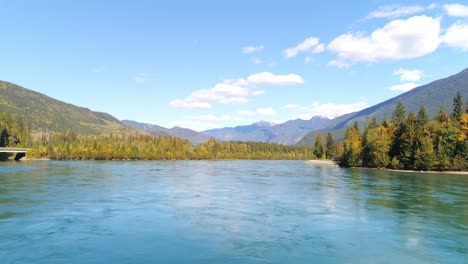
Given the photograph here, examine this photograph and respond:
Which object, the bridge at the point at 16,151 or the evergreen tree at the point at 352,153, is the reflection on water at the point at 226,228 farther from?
the bridge at the point at 16,151

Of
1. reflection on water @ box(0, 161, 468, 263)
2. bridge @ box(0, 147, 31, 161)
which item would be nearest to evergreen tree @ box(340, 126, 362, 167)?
reflection on water @ box(0, 161, 468, 263)

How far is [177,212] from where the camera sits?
38.5 metres

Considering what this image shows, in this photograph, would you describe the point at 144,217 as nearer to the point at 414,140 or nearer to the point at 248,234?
the point at 248,234

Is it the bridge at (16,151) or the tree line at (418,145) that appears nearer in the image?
the tree line at (418,145)

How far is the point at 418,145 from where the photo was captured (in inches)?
4865

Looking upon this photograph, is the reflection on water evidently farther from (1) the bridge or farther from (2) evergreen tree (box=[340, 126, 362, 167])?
(1) the bridge

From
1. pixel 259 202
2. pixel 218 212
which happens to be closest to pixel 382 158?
pixel 259 202

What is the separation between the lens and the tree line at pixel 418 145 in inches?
4638

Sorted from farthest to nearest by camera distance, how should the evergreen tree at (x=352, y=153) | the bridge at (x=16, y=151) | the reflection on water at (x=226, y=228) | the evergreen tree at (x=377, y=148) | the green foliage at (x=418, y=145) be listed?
the bridge at (x=16, y=151) → the evergreen tree at (x=352, y=153) → the evergreen tree at (x=377, y=148) → the green foliage at (x=418, y=145) → the reflection on water at (x=226, y=228)

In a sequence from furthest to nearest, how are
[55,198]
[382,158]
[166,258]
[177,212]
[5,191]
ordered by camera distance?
[382,158], [5,191], [55,198], [177,212], [166,258]

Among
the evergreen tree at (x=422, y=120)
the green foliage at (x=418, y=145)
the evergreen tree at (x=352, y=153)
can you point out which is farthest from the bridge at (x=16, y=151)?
the evergreen tree at (x=422, y=120)

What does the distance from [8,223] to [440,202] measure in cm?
4638

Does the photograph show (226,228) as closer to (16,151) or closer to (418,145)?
(418,145)

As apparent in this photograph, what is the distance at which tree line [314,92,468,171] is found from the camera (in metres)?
118
